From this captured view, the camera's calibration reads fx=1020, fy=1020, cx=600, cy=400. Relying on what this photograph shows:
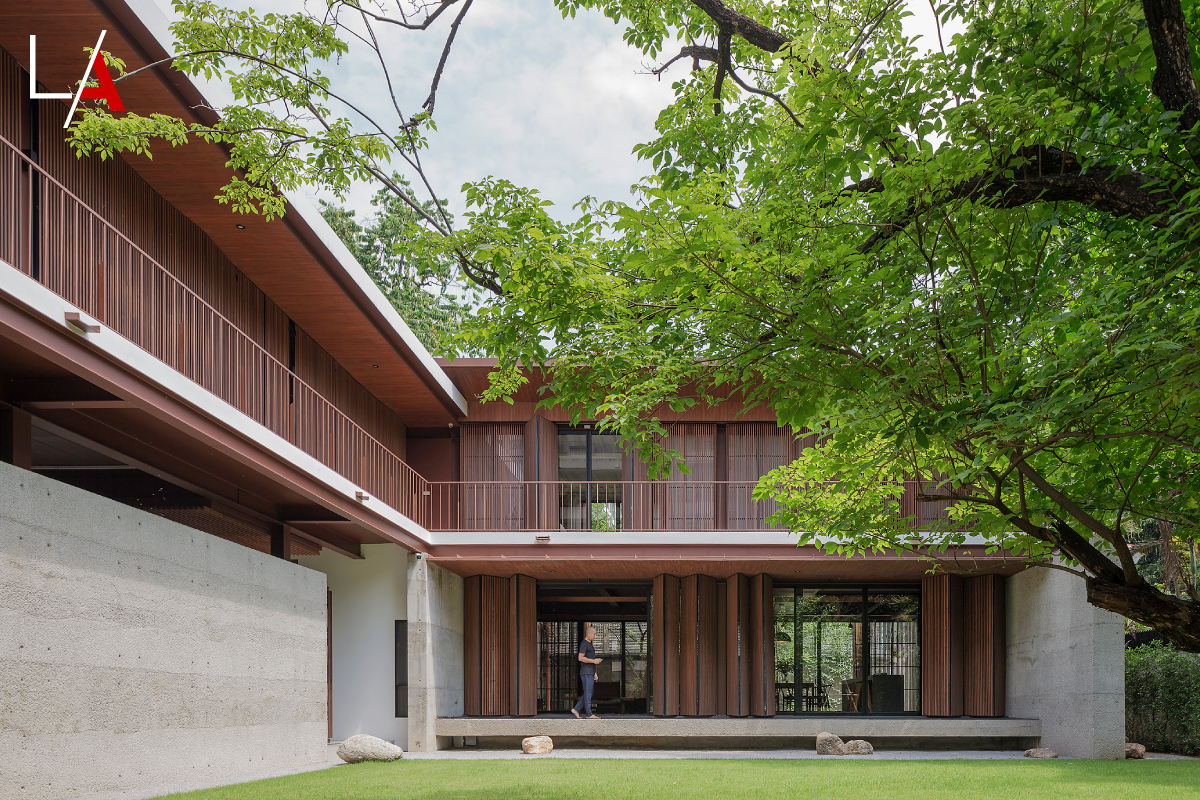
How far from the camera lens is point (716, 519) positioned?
56.4 feet

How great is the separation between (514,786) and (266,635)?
3476 millimetres

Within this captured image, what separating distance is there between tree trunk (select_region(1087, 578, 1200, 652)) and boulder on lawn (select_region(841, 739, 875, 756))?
32.3ft

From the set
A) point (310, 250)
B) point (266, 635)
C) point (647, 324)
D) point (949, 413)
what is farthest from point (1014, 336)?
point (266, 635)

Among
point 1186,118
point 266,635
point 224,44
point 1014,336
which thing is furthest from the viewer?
point 266,635

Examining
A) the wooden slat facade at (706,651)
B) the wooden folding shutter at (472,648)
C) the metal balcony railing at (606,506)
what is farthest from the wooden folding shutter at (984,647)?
the wooden folding shutter at (472,648)

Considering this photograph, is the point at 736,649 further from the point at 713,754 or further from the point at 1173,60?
the point at 1173,60

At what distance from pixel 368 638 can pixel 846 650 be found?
8.18 metres

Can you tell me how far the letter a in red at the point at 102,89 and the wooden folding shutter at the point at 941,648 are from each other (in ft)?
46.4

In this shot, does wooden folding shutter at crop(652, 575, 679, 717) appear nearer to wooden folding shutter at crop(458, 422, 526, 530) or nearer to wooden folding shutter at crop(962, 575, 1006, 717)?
wooden folding shutter at crop(458, 422, 526, 530)

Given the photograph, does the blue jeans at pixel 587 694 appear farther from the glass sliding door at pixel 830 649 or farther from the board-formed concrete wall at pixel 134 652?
the board-formed concrete wall at pixel 134 652

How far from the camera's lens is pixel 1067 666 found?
46.9 ft

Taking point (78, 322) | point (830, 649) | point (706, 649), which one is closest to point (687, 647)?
point (706, 649)

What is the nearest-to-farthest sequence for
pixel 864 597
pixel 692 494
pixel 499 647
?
1. pixel 692 494
2. pixel 499 647
3. pixel 864 597

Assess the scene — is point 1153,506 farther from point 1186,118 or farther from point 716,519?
point 716,519
